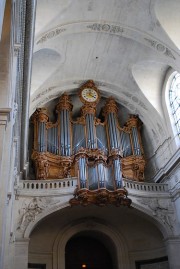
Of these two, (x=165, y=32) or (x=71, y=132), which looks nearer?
(x=165, y=32)

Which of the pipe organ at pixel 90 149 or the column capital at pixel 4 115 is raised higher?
the pipe organ at pixel 90 149

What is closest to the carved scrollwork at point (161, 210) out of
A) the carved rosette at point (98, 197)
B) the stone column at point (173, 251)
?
the stone column at point (173, 251)

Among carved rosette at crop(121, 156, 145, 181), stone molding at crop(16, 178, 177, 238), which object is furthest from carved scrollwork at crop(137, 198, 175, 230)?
carved rosette at crop(121, 156, 145, 181)

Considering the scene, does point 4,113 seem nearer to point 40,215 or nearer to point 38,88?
point 40,215

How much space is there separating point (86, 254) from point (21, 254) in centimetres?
462

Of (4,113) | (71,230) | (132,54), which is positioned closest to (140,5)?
(132,54)

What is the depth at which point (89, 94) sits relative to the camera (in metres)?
16.4

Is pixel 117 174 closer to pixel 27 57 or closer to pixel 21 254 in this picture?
pixel 21 254

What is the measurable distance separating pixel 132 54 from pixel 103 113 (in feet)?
11.2

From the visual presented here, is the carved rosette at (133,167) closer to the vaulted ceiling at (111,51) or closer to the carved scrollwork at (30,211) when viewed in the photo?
the vaulted ceiling at (111,51)

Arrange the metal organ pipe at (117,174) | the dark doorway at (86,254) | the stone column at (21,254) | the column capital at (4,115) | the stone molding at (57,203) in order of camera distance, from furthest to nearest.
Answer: the dark doorway at (86,254)
the metal organ pipe at (117,174)
the stone molding at (57,203)
the stone column at (21,254)
the column capital at (4,115)

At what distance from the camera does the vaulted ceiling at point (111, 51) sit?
40.1ft

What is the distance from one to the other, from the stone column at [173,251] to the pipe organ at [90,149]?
227cm

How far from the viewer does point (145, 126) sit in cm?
1647
